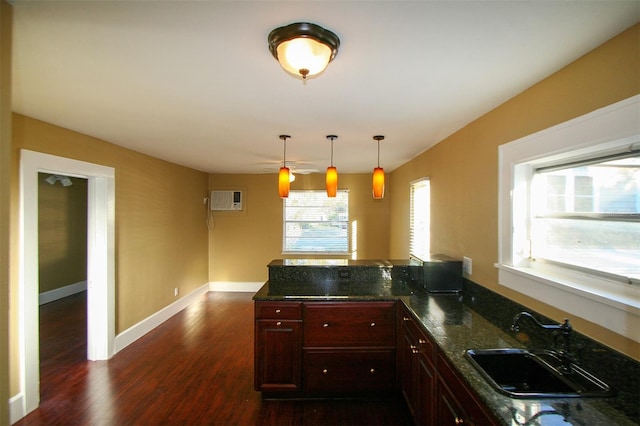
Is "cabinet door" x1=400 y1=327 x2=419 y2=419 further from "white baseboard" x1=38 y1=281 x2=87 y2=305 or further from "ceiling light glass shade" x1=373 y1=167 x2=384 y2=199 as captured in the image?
"white baseboard" x1=38 y1=281 x2=87 y2=305

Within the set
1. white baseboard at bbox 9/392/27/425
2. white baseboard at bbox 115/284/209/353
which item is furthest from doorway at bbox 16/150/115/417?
white baseboard at bbox 115/284/209/353

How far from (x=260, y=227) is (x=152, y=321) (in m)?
2.51

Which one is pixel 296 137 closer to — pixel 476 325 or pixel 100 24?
pixel 100 24

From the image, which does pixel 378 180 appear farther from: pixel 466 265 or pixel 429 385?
pixel 429 385

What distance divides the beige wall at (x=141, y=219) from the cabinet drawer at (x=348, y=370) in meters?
2.40

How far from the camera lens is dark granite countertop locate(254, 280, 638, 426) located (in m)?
1.07

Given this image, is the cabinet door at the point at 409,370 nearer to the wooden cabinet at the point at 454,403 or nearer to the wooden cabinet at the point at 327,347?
the wooden cabinet at the point at 327,347

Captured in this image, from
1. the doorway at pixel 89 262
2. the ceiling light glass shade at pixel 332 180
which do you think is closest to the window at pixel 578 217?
the ceiling light glass shade at pixel 332 180

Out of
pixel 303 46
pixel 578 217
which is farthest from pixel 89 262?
pixel 578 217

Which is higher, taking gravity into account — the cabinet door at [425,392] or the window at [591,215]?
the window at [591,215]

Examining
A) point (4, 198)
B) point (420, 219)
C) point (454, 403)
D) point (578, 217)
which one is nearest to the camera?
point (4, 198)

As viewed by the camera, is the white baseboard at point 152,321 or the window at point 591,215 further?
the white baseboard at point 152,321

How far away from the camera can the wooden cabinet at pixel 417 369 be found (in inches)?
70.7

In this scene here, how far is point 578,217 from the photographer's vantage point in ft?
5.24
